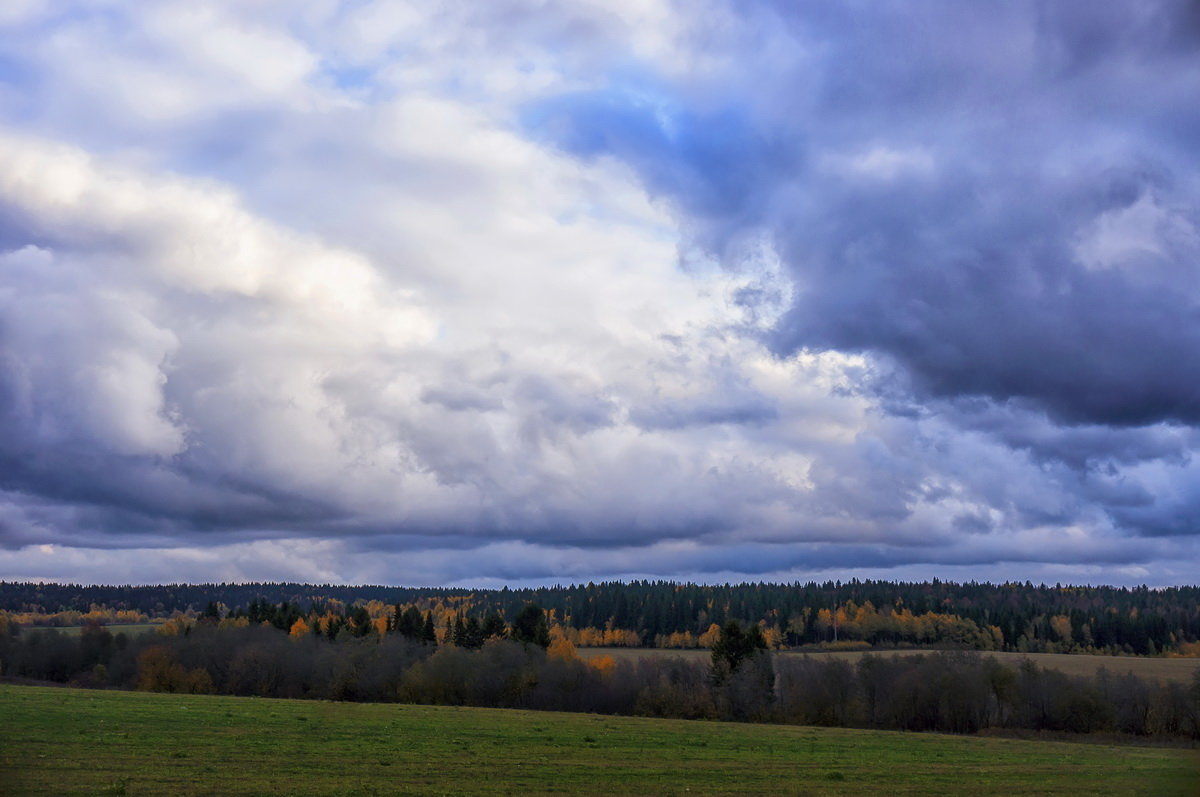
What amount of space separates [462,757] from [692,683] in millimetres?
71203

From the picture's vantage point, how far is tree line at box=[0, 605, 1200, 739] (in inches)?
4090

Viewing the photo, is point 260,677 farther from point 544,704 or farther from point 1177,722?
point 1177,722

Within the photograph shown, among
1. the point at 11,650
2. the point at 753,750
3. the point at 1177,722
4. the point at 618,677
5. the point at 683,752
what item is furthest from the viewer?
the point at 11,650

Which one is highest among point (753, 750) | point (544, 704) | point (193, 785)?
point (193, 785)

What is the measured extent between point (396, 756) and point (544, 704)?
7048 centimetres

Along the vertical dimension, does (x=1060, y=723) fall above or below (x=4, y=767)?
below

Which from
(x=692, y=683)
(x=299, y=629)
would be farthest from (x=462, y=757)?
(x=299, y=629)

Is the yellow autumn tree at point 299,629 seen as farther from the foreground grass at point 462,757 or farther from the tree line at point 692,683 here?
the foreground grass at point 462,757

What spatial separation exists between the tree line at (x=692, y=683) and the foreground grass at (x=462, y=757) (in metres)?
24.8

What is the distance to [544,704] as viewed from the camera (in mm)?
114562

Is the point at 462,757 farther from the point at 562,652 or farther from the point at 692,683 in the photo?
the point at 562,652

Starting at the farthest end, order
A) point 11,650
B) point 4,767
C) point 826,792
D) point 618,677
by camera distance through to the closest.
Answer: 1. point 11,650
2. point 618,677
3. point 826,792
4. point 4,767

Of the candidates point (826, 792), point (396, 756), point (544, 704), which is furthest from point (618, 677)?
point (826, 792)

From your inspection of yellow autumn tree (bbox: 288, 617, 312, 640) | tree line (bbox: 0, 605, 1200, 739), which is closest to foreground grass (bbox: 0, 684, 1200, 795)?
tree line (bbox: 0, 605, 1200, 739)
